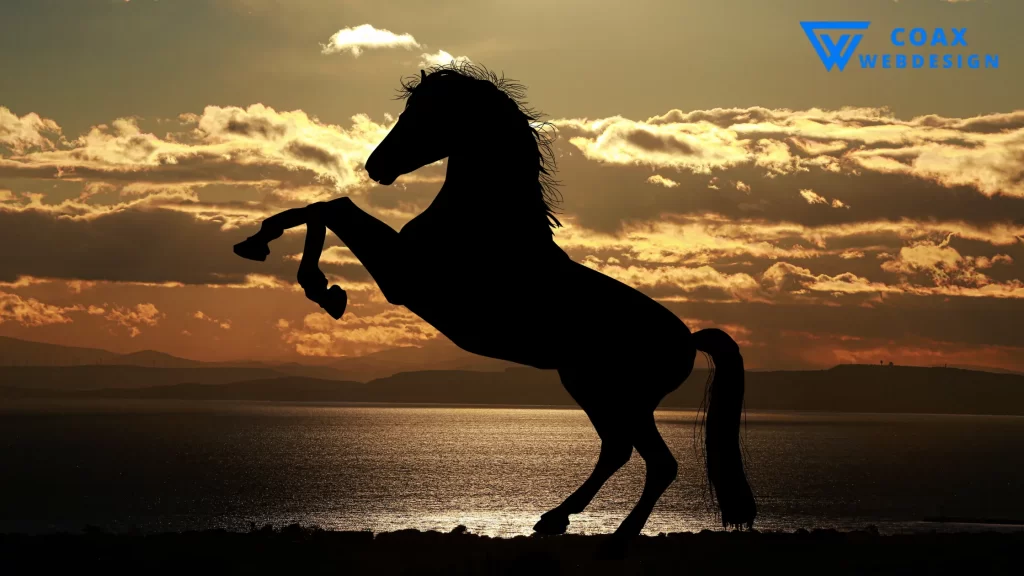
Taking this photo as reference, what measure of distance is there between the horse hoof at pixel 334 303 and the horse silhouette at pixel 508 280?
0.04 feet

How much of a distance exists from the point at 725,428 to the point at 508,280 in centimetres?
254

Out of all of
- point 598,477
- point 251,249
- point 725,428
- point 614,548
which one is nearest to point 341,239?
point 251,249

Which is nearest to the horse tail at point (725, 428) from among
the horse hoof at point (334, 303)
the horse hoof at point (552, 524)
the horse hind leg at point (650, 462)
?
the horse hind leg at point (650, 462)

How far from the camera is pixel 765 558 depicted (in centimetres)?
859

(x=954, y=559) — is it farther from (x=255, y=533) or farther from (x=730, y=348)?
(x=255, y=533)

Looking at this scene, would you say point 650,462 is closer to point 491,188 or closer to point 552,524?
point 552,524

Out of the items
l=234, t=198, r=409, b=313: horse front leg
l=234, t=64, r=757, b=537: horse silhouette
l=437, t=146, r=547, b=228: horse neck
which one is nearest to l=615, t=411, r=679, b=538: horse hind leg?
l=234, t=64, r=757, b=537: horse silhouette

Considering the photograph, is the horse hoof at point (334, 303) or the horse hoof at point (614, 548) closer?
the horse hoof at point (334, 303)

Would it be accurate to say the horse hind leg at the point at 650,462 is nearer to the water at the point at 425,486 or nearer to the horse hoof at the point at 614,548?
→ the horse hoof at the point at 614,548

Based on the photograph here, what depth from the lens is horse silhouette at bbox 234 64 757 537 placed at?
Result: 7.64 meters

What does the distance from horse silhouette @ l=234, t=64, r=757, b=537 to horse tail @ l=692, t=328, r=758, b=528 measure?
50 cm

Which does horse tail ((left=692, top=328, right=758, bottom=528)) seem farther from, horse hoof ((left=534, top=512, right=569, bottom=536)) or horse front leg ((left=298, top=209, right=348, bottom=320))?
horse front leg ((left=298, top=209, right=348, bottom=320))

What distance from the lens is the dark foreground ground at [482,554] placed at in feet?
26.2

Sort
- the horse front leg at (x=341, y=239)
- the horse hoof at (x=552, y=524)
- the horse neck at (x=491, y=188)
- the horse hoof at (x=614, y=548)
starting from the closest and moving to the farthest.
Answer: the horse front leg at (x=341, y=239) < the horse neck at (x=491, y=188) < the horse hoof at (x=614, y=548) < the horse hoof at (x=552, y=524)
